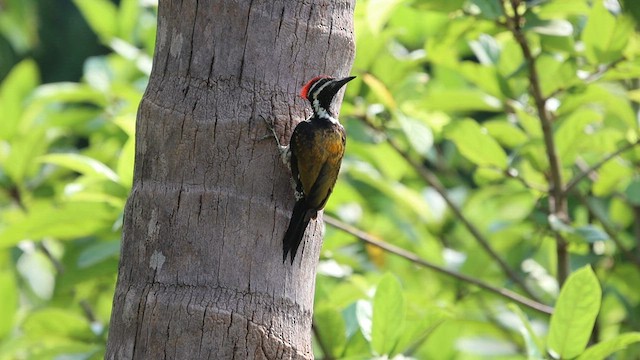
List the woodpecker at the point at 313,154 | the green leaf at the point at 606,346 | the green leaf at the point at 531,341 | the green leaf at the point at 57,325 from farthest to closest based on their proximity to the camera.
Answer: the green leaf at the point at 57,325
the green leaf at the point at 531,341
the green leaf at the point at 606,346
the woodpecker at the point at 313,154

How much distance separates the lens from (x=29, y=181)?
12.9 ft

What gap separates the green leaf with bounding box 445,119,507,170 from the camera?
10.6ft

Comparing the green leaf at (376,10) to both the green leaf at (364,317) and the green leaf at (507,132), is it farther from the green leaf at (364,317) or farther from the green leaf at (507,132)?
the green leaf at (364,317)

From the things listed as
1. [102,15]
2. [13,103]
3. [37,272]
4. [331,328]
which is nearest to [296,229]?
[331,328]

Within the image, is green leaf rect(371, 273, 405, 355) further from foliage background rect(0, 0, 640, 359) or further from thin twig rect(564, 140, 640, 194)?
thin twig rect(564, 140, 640, 194)

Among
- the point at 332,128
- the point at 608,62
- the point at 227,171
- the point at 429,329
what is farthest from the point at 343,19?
the point at 608,62

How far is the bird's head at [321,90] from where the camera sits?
6.88ft

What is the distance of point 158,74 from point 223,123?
21 centimetres

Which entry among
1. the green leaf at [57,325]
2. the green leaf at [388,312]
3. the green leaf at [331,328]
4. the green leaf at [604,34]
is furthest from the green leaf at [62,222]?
the green leaf at [604,34]

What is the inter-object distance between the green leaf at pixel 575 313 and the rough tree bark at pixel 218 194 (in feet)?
2.59

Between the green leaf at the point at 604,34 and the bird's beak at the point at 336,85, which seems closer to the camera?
the bird's beak at the point at 336,85

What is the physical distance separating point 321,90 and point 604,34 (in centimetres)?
132

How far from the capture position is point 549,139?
3186 mm

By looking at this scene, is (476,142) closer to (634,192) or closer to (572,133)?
(572,133)
